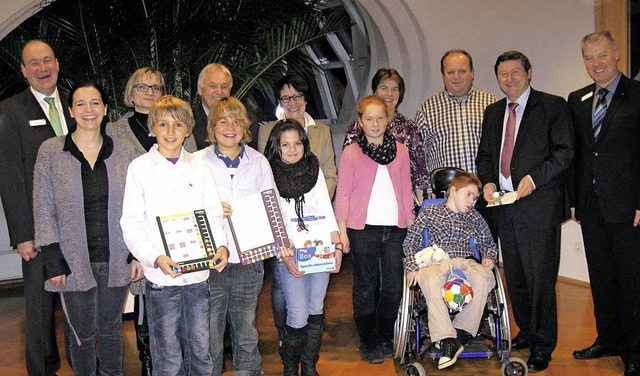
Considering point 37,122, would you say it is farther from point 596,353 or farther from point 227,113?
point 596,353

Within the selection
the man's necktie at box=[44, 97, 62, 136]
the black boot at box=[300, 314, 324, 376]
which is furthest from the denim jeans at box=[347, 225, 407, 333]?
the man's necktie at box=[44, 97, 62, 136]

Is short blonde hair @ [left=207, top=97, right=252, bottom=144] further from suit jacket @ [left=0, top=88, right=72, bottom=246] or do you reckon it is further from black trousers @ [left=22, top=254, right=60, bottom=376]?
black trousers @ [left=22, top=254, right=60, bottom=376]

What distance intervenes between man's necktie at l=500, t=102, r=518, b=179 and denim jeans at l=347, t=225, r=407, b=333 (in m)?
0.72

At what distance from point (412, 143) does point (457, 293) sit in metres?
1.10

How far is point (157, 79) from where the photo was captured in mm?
3689

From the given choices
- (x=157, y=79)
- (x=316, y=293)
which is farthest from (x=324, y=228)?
(x=157, y=79)

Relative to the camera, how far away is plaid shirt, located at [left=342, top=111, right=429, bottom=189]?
169 inches

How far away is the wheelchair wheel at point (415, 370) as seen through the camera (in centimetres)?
366

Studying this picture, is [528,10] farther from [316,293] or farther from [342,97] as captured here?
[342,97]

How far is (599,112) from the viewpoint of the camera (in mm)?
3898

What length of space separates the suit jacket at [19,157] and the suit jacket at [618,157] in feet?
10.1

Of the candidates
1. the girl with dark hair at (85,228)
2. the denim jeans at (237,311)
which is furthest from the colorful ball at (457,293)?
the girl with dark hair at (85,228)

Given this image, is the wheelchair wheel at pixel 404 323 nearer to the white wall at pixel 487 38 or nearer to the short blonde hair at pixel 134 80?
the short blonde hair at pixel 134 80

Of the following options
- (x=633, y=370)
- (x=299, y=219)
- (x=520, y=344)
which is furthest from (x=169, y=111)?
(x=633, y=370)
